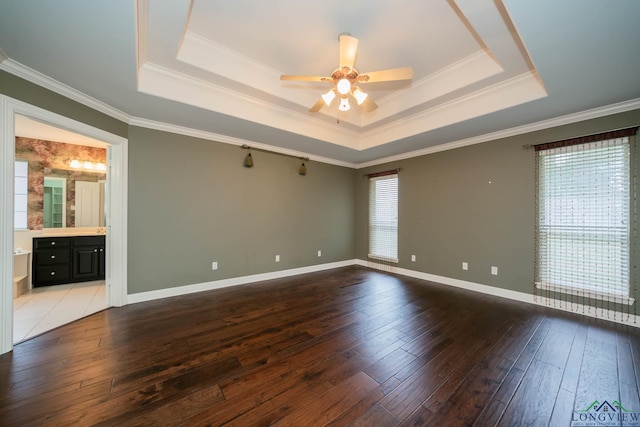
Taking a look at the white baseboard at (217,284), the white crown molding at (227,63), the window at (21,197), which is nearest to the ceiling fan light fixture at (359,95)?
the white crown molding at (227,63)

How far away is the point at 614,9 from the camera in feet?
5.04

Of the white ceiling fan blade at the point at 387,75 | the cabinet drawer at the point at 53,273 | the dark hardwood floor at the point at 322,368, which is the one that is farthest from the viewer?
Answer: the cabinet drawer at the point at 53,273

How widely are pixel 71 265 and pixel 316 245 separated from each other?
4484 millimetres

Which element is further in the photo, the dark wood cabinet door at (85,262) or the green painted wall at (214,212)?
the dark wood cabinet door at (85,262)

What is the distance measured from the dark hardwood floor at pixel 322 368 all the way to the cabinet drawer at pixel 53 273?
2140 mm

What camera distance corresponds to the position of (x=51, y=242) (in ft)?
13.1

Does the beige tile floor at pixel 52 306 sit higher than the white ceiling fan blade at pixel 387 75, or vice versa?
the white ceiling fan blade at pixel 387 75

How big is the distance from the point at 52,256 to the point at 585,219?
26.6 ft

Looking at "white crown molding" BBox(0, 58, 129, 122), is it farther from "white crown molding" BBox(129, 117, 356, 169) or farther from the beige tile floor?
the beige tile floor

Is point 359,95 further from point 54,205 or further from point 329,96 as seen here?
point 54,205

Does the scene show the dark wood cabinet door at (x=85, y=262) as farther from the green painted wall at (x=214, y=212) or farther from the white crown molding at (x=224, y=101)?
the white crown molding at (x=224, y=101)

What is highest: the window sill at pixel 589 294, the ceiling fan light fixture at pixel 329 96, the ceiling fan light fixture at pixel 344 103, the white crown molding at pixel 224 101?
the white crown molding at pixel 224 101

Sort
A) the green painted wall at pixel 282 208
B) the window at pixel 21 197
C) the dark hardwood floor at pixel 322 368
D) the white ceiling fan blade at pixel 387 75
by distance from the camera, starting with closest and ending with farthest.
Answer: the dark hardwood floor at pixel 322 368, the white ceiling fan blade at pixel 387 75, the green painted wall at pixel 282 208, the window at pixel 21 197

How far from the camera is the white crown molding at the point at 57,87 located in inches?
80.6
